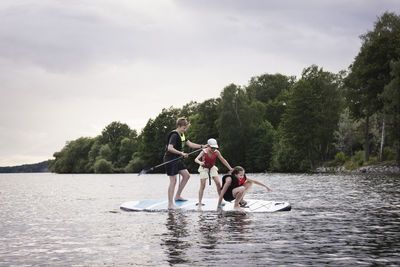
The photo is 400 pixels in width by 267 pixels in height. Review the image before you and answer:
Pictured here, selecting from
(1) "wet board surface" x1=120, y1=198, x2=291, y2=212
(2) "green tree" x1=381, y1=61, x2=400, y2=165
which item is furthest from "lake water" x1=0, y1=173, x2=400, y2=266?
(2) "green tree" x1=381, y1=61, x2=400, y2=165

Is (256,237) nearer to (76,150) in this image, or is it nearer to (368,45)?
(368,45)

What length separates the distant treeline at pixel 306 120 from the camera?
5250 centimetres

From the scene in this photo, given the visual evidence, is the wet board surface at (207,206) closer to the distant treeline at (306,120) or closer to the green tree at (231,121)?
the distant treeline at (306,120)

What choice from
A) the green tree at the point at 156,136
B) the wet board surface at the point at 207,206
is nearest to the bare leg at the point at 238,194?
the wet board surface at the point at 207,206

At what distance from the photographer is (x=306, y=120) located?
2734 inches

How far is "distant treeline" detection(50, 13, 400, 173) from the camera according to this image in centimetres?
5250

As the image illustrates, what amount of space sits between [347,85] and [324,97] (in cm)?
1759

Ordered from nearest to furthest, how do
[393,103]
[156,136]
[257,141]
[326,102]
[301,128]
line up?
[393,103] → [301,128] → [326,102] → [257,141] → [156,136]

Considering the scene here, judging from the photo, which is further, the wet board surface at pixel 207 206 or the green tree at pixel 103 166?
the green tree at pixel 103 166

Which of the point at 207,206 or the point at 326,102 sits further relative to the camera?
the point at 326,102

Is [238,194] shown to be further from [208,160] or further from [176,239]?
[176,239]

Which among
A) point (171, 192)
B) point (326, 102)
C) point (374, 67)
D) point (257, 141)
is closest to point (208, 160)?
point (171, 192)

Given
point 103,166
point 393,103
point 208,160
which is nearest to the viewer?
point 208,160

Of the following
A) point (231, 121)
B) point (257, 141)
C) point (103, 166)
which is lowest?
point (103, 166)
